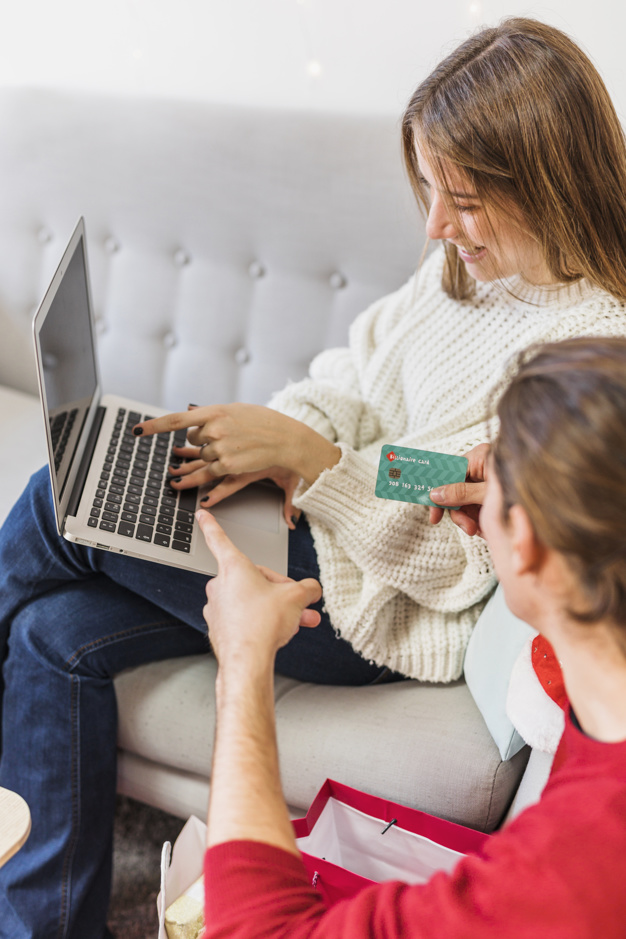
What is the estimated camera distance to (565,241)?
879 mm

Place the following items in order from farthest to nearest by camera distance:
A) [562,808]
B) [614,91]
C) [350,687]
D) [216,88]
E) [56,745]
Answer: [216,88] < [614,91] < [350,687] < [56,745] < [562,808]

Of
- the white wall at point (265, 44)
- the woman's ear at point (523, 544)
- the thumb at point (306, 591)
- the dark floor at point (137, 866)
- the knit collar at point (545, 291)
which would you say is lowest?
the dark floor at point (137, 866)

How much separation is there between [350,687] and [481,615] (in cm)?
23

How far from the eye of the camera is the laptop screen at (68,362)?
900 millimetres

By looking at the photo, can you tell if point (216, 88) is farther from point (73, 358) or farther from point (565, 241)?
point (565, 241)

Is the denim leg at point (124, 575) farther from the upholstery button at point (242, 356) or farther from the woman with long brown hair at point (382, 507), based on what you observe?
the upholstery button at point (242, 356)

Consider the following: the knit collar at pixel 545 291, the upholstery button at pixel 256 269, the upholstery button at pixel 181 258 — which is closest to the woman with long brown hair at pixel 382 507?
the knit collar at pixel 545 291

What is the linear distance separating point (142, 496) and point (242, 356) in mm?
655

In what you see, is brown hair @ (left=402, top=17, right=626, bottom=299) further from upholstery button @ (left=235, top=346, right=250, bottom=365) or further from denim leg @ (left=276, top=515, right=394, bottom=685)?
upholstery button @ (left=235, top=346, right=250, bottom=365)

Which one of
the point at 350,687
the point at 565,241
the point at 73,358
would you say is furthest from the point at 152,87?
the point at 350,687

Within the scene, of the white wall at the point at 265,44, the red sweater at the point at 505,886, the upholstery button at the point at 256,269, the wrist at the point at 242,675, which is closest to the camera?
the red sweater at the point at 505,886

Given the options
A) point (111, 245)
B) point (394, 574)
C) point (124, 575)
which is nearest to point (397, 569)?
point (394, 574)

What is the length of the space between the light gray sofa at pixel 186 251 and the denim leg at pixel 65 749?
0.26 ft

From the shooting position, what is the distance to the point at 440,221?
3.10 ft
